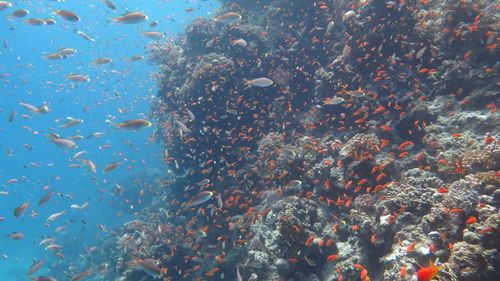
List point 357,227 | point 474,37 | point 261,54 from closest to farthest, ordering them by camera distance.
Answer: point 357,227 → point 474,37 → point 261,54

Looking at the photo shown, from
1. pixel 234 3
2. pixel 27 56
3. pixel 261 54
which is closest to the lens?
pixel 261 54

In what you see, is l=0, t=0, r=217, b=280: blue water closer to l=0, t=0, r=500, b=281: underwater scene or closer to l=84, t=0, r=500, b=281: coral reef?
l=0, t=0, r=500, b=281: underwater scene

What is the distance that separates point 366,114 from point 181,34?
17498 mm

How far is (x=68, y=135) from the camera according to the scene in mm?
76438

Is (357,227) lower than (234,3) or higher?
lower

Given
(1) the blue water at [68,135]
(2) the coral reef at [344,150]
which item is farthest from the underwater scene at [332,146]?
(1) the blue water at [68,135]

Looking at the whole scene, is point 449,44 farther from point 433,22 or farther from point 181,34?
point 181,34

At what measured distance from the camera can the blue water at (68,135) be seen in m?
26.4

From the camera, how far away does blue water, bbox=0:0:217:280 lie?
2642cm

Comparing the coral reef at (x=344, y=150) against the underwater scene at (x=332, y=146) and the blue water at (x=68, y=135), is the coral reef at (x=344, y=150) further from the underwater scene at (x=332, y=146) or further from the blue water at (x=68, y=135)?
the blue water at (x=68, y=135)

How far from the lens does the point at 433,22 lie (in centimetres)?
930

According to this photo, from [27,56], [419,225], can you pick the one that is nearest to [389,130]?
[419,225]

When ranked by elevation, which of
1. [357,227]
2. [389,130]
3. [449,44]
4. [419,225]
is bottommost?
[357,227]

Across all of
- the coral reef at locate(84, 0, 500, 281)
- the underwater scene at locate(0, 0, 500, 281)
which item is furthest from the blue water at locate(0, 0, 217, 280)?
the coral reef at locate(84, 0, 500, 281)
